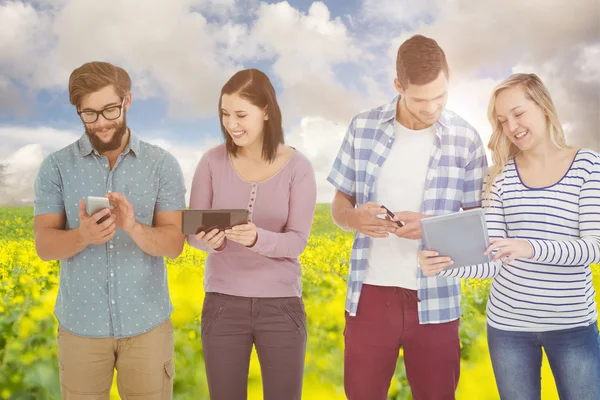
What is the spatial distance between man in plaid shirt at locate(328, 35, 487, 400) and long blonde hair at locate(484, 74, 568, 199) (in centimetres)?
7

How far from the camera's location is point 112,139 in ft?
7.03

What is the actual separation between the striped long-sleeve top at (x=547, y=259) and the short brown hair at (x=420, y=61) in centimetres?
44

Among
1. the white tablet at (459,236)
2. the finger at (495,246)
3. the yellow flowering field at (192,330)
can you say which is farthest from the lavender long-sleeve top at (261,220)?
the yellow flowering field at (192,330)

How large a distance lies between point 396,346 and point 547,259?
588 mm

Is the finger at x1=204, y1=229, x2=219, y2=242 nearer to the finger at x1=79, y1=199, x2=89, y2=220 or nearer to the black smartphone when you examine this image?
the finger at x1=79, y1=199, x2=89, y2=220

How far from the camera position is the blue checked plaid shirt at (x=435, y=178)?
213 centimetres

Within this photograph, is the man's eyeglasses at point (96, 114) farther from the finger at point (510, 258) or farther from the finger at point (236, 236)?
the finger at point (510, 258)

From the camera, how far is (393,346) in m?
2.15

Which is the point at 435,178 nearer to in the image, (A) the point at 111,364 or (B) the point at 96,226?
(B) the point at 96,226

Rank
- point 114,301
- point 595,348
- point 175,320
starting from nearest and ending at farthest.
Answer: point 595,348 → point 114,301 → point 175,320

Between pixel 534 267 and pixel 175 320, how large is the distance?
6.28 feet

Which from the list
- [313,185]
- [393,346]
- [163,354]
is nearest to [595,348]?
[393,346]

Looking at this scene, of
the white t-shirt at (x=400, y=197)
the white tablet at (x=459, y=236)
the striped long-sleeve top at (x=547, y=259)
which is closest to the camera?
the white tablet at (x=459, y=236)

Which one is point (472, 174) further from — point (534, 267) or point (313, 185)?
point (313, 185)
